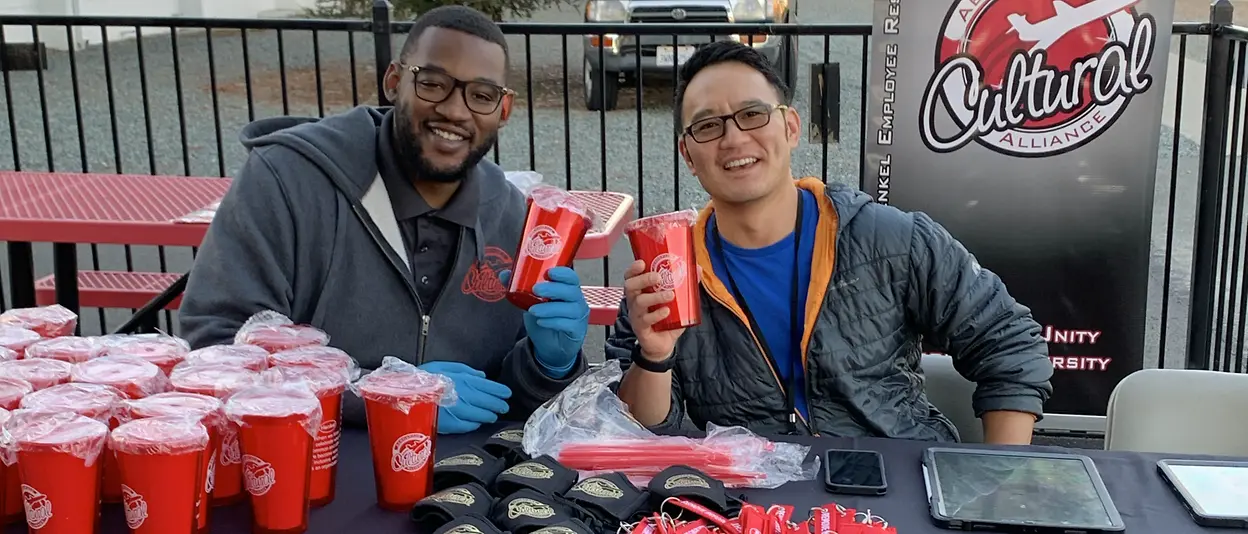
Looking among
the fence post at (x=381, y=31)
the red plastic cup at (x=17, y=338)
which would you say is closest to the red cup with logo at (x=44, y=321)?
the red plastic cup at (x=17, y=338)

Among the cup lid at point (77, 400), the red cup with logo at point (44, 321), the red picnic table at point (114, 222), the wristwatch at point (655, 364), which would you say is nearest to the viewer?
the cup lid at point (77, 400)

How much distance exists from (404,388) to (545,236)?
453 mm

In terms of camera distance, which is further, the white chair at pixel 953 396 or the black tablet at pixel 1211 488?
the white chair at pixel 953 396

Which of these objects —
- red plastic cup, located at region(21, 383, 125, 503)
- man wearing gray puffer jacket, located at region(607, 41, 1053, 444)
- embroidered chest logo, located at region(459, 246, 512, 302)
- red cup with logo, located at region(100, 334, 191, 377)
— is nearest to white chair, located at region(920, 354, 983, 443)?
man wearing gray puffer jacket, located at region(607, 41, 1053, 444)

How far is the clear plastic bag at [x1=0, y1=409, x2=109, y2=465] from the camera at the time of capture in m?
1.51

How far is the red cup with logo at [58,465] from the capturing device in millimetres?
1517

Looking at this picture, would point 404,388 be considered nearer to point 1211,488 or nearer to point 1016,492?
point 1016,492

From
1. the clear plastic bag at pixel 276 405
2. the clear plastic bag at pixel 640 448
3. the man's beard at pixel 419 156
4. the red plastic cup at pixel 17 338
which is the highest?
the man's beard at pixel 419 156

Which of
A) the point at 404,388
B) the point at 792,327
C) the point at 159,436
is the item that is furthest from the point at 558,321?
the point at 159,436

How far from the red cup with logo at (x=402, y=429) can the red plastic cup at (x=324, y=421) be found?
5 cm

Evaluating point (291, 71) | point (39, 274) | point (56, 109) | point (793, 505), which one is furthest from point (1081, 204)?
point (291, 71)

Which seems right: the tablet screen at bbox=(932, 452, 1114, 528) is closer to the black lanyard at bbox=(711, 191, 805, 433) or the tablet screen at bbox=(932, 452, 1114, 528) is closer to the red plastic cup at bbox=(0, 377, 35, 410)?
the black lanyard at bbox=(711, 191, 805, 433)

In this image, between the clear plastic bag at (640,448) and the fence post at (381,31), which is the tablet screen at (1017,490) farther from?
the fence post at (381,31)

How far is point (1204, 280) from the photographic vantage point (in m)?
4.38
